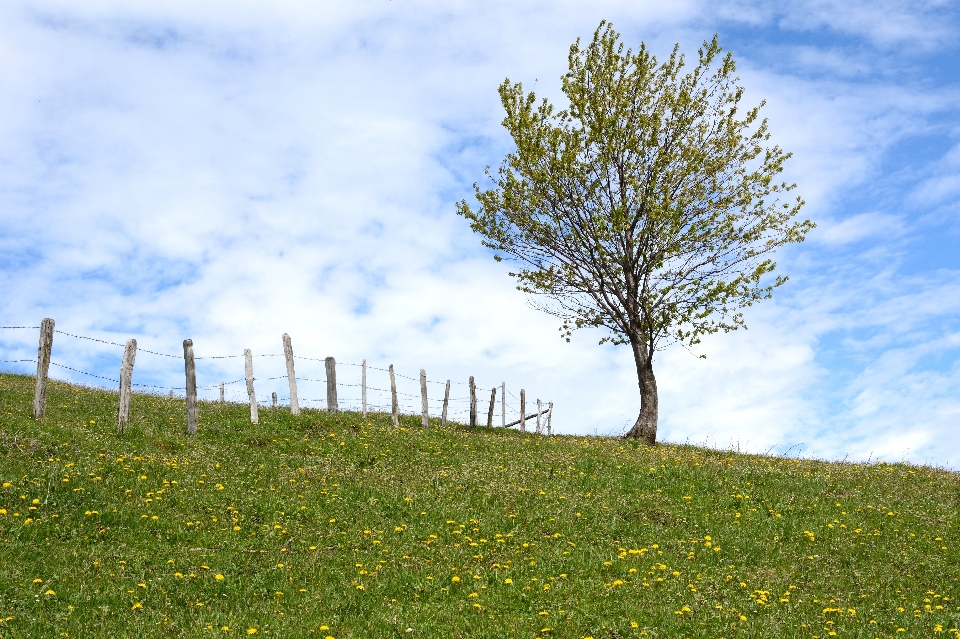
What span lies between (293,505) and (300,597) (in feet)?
17.1

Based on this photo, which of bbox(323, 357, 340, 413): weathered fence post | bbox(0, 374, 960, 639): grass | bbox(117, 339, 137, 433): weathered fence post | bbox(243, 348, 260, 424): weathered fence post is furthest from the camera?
bbox(323, 357, 340, 413): weathered fence post

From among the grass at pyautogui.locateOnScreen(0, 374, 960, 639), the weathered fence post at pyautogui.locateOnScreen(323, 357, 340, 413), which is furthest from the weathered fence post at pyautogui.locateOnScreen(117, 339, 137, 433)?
the weathered fence post at pyautogui.locateOnScreen(323, 357, 340, 413)

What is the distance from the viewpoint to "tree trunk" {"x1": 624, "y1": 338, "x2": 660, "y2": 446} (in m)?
36.4

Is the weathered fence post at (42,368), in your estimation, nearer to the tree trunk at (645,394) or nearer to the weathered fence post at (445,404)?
the weathered fence post at (445,404)

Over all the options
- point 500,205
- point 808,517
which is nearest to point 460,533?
point 808,517

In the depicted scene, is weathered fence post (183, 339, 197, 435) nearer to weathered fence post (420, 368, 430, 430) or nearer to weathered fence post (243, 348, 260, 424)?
weathered fence post (243, 348, 260, 424)

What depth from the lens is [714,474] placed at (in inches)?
1005

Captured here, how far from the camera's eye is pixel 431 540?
17.4m

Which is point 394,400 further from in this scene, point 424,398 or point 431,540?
point 431,540

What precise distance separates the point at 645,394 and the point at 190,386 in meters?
20.1

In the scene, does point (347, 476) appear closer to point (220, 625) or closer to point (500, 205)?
point (220, 625)

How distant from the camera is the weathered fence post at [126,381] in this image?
82.2ft

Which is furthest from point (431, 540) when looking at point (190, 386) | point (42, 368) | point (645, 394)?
point (645, 394)

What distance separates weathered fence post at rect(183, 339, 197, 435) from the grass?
609mm
